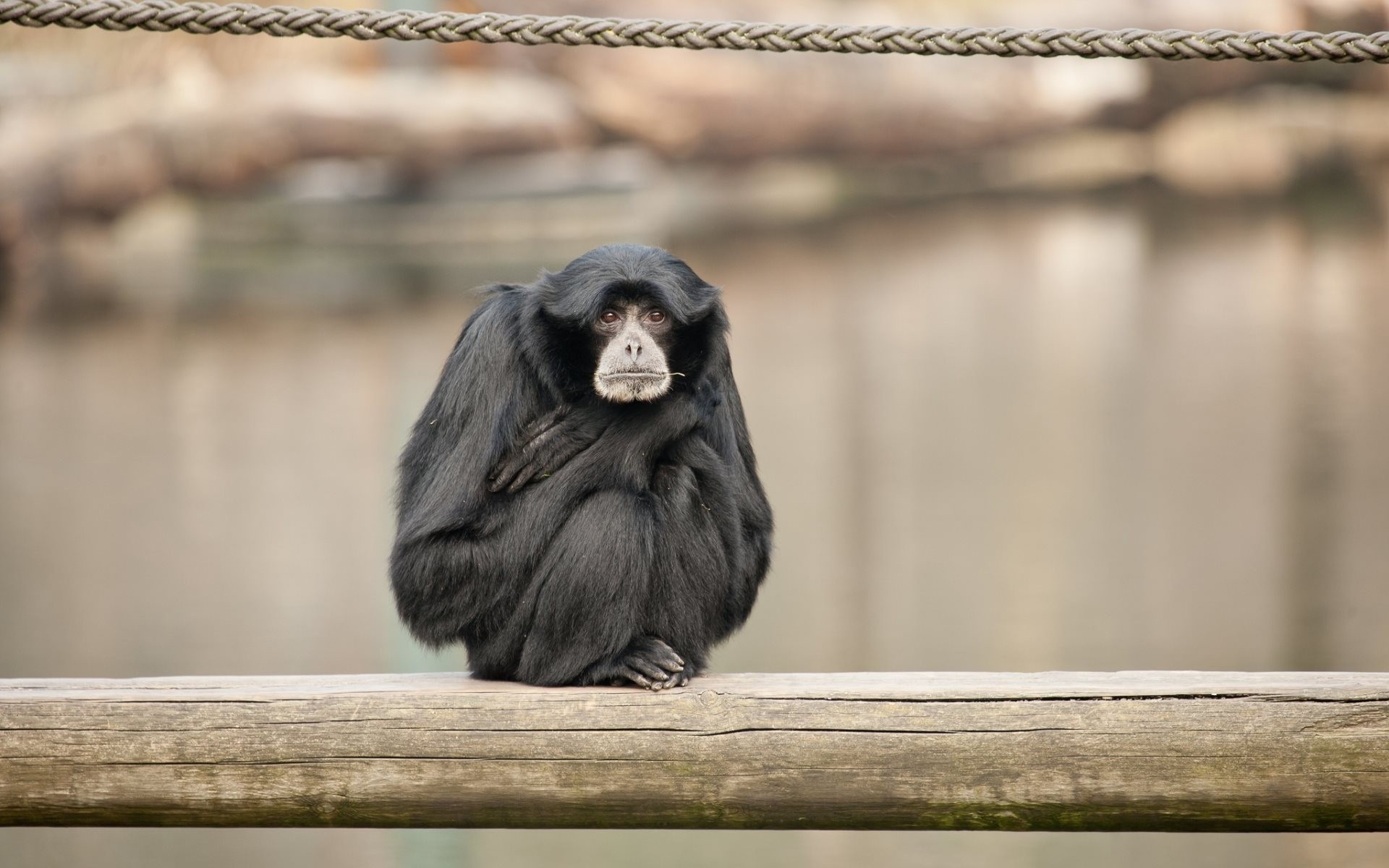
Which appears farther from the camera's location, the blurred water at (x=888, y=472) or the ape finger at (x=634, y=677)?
the blurred water at (x=888, y=472)

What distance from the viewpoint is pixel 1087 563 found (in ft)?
30.1

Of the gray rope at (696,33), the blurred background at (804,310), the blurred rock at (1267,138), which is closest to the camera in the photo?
the gray rope at (696,33)

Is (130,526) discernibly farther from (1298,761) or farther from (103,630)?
(1298,761)

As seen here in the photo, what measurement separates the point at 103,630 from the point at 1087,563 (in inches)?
241

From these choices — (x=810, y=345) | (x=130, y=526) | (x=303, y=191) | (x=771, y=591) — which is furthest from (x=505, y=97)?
(x=771, y=591)

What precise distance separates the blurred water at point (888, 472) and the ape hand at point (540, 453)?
20.4 inches

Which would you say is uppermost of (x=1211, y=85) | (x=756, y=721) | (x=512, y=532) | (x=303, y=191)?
(x=1211, y=85)

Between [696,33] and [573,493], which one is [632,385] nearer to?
[573,493]

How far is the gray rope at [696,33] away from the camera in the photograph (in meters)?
2.50

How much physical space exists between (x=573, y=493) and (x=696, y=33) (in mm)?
977

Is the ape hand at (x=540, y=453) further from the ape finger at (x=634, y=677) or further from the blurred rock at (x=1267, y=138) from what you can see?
the blurred rock at (x=1267, y=138)

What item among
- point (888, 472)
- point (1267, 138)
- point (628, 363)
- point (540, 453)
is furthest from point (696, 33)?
point (1267, 138)

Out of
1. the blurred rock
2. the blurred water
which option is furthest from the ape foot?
the blurred rock

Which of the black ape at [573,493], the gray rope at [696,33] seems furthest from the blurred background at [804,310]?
the gray rope at [696,33]
